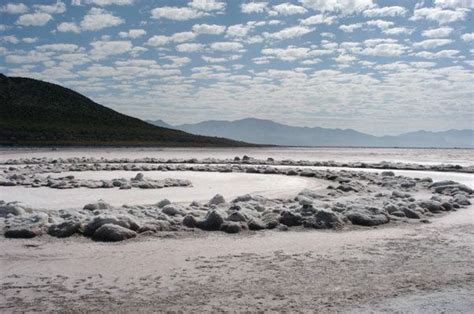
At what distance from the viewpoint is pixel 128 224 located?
7480 millimetres

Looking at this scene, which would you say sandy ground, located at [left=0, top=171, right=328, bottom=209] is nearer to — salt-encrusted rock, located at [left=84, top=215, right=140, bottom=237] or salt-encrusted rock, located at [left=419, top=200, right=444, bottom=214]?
salt-encrusted rock, located at [left=84, top=215, right=140, bottom=237]

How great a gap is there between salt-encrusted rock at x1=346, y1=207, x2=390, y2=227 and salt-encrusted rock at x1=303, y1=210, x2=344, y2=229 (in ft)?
1.12

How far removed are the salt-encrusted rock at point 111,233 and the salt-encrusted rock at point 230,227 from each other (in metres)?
1.49

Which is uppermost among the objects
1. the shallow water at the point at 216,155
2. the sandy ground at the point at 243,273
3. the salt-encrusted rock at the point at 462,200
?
the shallow water at the point at 216,155

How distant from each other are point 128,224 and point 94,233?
1.73 feet

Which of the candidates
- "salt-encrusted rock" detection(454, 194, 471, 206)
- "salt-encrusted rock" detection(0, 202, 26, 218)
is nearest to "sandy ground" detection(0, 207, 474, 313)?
"salt-encrusted rock" detection(0, 202, 26, 218)

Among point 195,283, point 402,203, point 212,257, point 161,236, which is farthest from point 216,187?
point 195,283

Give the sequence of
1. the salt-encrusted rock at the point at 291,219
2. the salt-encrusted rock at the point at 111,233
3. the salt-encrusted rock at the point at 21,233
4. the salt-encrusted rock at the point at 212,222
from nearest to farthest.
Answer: the salt-encrusted rock at the point at 111,233 < the salt-encrusted rock at the point at 21,233 < the salt-encrusted rock at the point at 212,222 < the salt-encrusted rock at the point at 291,219

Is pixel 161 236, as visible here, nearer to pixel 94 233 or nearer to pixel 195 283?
pixel 94 233

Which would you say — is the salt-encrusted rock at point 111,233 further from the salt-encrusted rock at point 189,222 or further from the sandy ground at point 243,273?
the salt-encrusted rock at point 189,222

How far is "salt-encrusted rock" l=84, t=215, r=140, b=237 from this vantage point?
731 cm

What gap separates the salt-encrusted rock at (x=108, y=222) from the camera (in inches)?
288

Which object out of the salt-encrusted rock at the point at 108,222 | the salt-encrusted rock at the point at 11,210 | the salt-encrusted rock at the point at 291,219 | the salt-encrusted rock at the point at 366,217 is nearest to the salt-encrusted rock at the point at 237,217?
the salt-encrusted rock at the point at 291,219

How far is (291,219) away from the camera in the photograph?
27.7ft
